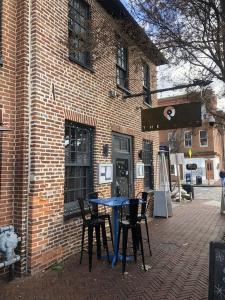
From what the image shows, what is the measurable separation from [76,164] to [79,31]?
321cm

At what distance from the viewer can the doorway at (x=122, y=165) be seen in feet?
30.6

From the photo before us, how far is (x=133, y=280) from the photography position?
17.8 feet

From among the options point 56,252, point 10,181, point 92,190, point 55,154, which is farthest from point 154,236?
point 10,181

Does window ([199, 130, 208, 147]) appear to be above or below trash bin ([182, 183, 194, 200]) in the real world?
above

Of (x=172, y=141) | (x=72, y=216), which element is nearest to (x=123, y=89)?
(x=72, y=216)

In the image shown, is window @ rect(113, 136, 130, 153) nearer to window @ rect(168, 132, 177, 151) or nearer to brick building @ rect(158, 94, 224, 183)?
brick building @ rect(158, 94, 224, 183)

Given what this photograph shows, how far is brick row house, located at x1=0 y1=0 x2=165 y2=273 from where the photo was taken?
19.2ft

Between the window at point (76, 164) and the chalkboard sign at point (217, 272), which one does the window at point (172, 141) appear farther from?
the chalkboard sign at point (217, 272)

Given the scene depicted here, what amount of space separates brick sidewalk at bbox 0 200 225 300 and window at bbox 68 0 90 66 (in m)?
4.46

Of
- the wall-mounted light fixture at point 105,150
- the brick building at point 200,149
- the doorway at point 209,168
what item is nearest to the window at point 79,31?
the wall-mounted light fixture at point 105,150

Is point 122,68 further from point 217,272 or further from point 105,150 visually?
point 217,272

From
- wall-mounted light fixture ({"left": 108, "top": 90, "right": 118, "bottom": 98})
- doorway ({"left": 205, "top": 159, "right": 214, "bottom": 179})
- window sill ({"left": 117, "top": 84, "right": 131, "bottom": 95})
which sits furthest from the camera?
doorway ({"left": 205, "top": 159, "right": 214, "bottom": 179})

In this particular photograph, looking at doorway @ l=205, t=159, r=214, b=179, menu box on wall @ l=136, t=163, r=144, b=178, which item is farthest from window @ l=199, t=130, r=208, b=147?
menu box on wall @ l=136, t=163, r=144, b=178

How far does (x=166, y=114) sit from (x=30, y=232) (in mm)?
4646
